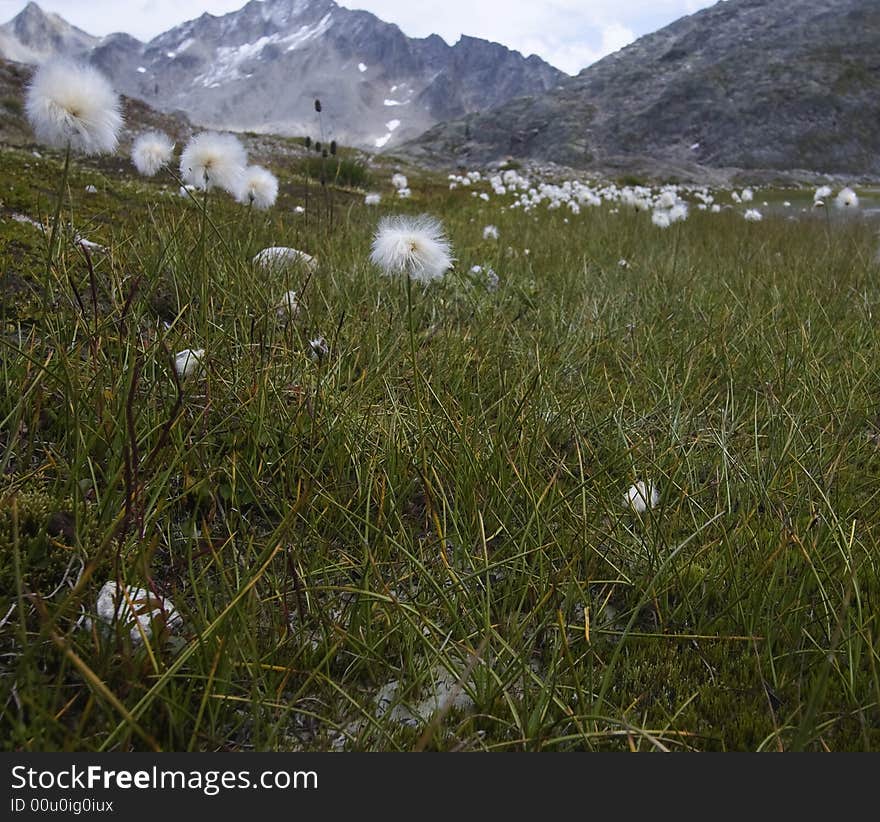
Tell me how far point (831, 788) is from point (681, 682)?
15.1 inches

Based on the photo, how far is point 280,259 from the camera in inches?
160

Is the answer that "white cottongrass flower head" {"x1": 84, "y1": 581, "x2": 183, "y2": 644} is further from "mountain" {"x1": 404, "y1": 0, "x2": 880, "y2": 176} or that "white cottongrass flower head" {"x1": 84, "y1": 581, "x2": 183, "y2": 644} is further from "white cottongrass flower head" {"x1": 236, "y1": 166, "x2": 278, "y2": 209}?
"mountain" {"x1": 404, "y1": 0, "x2": 880, "y2": 176}

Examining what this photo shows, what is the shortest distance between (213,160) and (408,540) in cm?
275

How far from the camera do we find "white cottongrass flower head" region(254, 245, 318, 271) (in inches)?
152

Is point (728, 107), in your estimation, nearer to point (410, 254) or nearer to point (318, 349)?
point (318, 349)

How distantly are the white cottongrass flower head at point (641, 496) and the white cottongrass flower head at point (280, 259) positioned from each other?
2.73 meters

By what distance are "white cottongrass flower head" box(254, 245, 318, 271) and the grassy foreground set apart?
11cm

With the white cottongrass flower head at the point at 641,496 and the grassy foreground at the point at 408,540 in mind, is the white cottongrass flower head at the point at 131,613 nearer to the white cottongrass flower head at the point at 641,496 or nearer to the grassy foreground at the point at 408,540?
the grassy foreground at the point at 408,540

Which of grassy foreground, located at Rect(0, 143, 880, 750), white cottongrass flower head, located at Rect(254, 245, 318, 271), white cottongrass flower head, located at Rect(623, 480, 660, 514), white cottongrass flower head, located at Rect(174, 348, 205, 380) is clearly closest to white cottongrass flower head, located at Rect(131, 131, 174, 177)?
grassy foreground, located at Rect(0, 143, 880, 750)

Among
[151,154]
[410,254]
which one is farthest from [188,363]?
[151,154]

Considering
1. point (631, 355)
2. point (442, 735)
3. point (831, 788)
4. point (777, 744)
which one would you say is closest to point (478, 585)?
point (442, 735)

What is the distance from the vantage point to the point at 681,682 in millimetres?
1563

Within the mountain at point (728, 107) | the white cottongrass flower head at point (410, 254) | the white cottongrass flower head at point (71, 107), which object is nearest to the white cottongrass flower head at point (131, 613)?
the white cottongrass flower head at point (410, 254)

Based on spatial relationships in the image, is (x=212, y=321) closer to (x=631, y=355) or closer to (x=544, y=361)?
(x=544, y=361)
